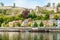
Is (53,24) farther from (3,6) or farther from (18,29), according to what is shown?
(3,6)

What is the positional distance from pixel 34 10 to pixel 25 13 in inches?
90.5

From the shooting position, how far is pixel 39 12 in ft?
246

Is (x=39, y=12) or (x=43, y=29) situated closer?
(x=43, y=29)

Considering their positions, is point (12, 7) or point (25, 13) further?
point (12, 7)

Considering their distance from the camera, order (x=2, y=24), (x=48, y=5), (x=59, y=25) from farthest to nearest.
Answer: (x=48, y=5) < (x=2, y=24) < (x=59, y=25)

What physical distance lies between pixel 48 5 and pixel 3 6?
10.7 meters

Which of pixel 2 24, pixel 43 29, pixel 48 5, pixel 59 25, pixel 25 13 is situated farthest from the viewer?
pixel 48 5

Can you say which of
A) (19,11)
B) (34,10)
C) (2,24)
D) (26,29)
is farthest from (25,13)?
(26,29)

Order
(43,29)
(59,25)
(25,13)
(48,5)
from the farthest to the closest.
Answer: (48,5), (25,13), (59,25), (43,29)

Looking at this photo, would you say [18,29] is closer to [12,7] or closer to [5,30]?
[5,30]

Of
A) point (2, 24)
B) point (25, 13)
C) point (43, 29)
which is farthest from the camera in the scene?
point (25, 13)

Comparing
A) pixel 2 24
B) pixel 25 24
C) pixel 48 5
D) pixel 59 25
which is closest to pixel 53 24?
pixel 59 25

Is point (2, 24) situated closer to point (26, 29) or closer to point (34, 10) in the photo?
point (26, 29)

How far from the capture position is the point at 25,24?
182 ft
